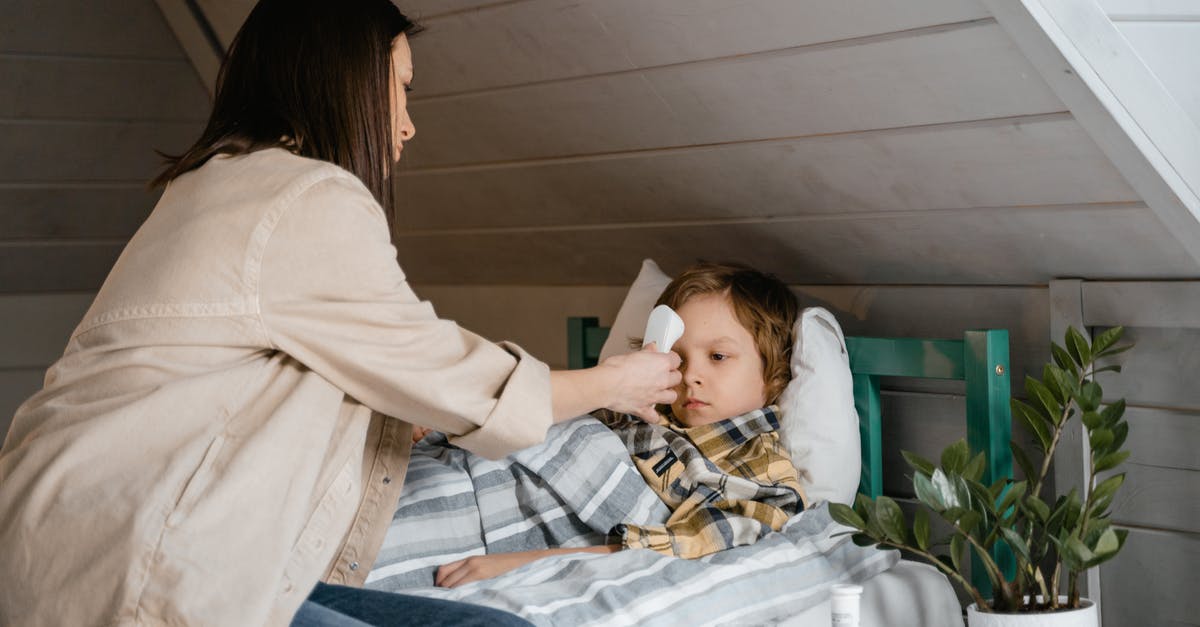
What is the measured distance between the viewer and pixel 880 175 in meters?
1.78

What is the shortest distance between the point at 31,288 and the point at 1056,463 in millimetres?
2408

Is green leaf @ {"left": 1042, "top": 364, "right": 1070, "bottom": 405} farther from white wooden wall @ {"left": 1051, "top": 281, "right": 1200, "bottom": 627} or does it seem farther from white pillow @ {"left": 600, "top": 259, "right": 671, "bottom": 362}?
white pillow @ {"left": 600, "top": 259, "right": 671, "bottom": 362}

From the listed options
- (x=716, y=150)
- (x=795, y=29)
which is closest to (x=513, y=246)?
(x=716, y=150)

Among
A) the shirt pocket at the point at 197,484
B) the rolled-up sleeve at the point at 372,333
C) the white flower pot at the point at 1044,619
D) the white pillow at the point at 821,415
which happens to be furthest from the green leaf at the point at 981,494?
the shirt pocket at the point at 197,484

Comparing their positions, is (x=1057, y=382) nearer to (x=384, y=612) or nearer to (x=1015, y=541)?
(x=1015, y=541)

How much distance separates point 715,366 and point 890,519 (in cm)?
45

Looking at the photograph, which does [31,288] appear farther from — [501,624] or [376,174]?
[501,624]

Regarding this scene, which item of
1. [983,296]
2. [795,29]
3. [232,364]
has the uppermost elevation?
[795,29]

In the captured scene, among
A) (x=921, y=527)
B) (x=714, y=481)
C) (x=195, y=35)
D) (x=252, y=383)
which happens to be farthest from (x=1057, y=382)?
(x=195, y=35)

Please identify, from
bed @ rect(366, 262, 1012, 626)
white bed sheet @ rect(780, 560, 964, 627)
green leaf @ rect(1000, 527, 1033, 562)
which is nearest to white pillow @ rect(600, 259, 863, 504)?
bed @ rect(366, 262, 1012, 626)

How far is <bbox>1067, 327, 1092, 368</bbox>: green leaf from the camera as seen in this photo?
5.12ft

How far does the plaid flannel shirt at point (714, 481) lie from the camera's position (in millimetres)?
1648

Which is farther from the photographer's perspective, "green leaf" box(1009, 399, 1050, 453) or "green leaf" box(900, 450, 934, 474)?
"green leaf" box(1009, 399, 1050, 453)

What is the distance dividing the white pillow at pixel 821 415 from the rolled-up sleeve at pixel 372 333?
59cm
